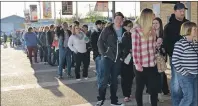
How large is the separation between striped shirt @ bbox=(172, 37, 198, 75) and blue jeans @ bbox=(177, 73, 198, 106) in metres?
0.10

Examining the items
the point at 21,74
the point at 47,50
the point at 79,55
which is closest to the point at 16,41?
the point at 47,50

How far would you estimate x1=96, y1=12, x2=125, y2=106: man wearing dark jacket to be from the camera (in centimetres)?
659

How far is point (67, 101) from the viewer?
7484 mm

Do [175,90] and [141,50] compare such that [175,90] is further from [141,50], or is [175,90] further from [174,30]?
[174,30]

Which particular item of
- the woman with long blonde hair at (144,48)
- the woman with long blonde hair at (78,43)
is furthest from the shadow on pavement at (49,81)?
the woman with long blonde hair at (144,48)

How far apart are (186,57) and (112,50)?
1816 millimetres

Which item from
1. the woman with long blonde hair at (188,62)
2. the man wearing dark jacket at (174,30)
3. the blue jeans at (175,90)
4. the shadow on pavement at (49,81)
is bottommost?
the shadow on pavement at (49,81)

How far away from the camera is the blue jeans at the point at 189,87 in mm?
5180

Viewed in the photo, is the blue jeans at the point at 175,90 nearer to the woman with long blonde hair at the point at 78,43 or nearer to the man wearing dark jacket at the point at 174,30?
the man wearing dark jacket at the point at 174,30

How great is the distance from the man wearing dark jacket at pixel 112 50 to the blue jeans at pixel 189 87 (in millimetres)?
1644

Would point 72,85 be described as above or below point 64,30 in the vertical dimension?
below

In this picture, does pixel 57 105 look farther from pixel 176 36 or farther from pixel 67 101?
pixel 176 36

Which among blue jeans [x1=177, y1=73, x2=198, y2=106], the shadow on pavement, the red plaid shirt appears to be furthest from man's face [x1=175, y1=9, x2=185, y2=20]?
the shadow on pavement

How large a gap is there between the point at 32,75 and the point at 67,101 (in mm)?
4831
